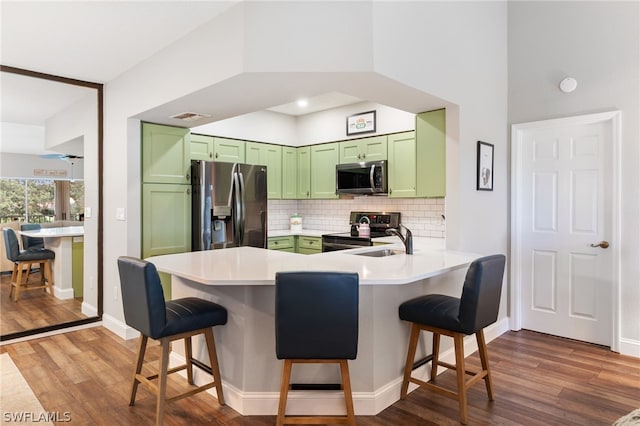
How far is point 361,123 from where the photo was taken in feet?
16.2

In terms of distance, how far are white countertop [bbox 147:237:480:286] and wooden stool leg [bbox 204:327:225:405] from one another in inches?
16.4

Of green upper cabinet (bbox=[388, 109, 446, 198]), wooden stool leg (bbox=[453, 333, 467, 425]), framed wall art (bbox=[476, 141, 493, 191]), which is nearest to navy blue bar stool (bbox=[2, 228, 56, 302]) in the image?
green upper cabinet (bbox=[388, 109, 446, 198])

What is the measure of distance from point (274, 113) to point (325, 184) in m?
1.24

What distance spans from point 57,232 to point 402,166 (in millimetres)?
A: 3762

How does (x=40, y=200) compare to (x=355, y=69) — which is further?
(x=40, y=200)

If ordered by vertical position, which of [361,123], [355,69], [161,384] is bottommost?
[161,384]

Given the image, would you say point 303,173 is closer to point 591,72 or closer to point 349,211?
point 349,211

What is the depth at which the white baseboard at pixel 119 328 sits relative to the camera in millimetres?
3725

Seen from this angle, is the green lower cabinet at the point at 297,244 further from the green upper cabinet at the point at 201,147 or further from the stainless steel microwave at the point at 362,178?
the green upper cabinet at the point at 201,147

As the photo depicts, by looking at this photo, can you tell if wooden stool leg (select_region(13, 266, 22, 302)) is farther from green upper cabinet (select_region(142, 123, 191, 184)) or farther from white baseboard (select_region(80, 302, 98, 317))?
green upper cabinet (select_region(142, 123, 191, 184))

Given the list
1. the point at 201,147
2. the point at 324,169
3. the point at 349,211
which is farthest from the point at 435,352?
the point at 201,147

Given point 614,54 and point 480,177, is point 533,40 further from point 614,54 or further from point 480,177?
point 480,177

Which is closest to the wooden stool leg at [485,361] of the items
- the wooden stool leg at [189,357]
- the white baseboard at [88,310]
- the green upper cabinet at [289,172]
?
the wooden stool leg at [189,357]

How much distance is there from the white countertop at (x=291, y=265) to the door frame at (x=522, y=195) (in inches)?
48.1
